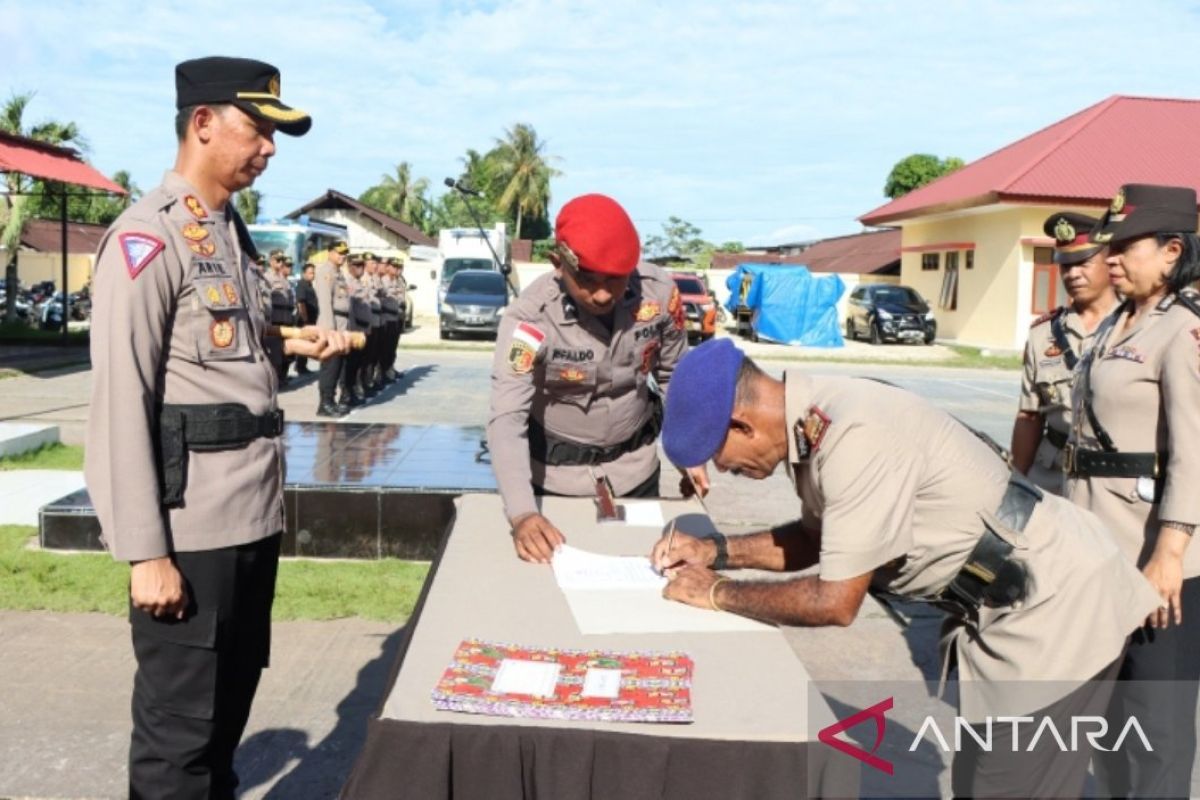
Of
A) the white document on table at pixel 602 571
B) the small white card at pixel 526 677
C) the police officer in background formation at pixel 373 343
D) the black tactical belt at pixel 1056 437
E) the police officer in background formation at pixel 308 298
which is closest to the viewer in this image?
the small white card at pixel 526 677

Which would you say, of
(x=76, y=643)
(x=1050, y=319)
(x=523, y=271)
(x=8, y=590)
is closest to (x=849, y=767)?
(x=1050, y=319)

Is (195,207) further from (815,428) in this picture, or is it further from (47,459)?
(47,459)

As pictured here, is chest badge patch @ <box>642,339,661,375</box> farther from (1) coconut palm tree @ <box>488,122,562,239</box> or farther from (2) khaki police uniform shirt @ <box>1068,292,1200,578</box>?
(1) coconut palm tree @ <box>488,122,562,239</box>

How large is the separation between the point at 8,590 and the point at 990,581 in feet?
14.3

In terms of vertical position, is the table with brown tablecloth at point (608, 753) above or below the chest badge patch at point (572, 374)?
below

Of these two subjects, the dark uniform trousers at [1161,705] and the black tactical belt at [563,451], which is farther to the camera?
the black tactical belt at [563,451]

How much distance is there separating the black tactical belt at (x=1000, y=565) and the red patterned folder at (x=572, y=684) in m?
0.54

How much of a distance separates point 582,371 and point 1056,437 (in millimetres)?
1648

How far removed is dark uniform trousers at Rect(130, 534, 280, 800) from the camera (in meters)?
2.22

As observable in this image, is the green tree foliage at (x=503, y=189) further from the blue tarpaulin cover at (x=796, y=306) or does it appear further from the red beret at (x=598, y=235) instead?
the red beret at (x=598, y=235)

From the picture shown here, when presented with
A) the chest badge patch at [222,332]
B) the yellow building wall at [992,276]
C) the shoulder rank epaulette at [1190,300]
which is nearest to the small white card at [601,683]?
the chest badge patch at [222,332]

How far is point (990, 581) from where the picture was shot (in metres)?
1.92

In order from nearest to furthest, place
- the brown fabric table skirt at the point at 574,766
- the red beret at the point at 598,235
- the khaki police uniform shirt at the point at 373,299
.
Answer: the brown fabric table skirt at the point at 574,766
the red beret at the point at 598,235
the khaki police uniform shirt at the point at 373,299

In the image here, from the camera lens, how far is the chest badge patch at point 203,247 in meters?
2.25
